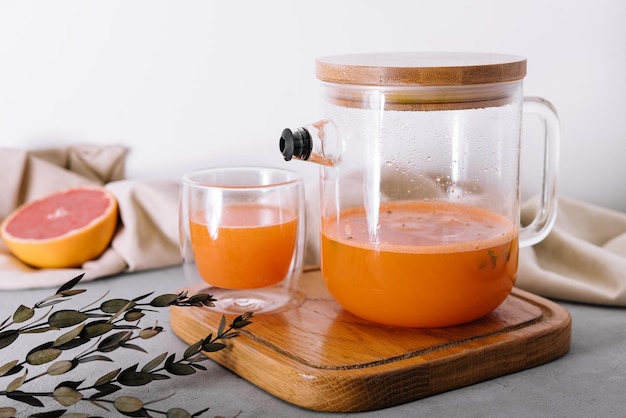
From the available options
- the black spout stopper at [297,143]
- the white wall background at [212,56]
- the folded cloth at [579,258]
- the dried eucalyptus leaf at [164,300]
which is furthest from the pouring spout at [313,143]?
the white wall background at [212,56]

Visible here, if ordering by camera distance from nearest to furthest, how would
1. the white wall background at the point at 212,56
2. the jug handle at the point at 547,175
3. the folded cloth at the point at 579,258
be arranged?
1. the jug handle at the point at 547,175
2. the folded cloth at the point at 579,258
3. the white wall background at the point at 212,56

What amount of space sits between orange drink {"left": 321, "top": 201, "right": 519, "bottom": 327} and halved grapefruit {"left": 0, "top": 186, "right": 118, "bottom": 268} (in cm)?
55

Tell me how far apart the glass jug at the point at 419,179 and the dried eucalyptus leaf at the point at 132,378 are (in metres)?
0.28

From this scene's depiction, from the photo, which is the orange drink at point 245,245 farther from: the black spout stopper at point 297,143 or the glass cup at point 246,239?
the black spout stopper at point 297,143

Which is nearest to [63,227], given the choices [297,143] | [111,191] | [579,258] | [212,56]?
[111,191]

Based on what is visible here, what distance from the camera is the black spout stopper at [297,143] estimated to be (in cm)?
96

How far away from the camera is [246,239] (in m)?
1.06

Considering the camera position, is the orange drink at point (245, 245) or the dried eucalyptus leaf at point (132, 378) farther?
the orange drink at point (245, 245)

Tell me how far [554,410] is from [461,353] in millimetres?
112

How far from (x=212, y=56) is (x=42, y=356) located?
96 cm

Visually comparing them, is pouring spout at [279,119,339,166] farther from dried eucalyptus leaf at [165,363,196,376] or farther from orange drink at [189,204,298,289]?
dried eucalyptus leaf at [165,363,196,376]

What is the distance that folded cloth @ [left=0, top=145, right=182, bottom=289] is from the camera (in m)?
1.41

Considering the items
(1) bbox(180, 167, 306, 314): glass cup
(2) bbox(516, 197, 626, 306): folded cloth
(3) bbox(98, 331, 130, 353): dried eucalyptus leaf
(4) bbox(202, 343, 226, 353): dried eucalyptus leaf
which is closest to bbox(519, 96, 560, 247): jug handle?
(2) bbox(516, 197, 626, 306): folded cloth

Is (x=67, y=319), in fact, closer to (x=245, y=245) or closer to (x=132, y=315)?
(x=132, y=315)
